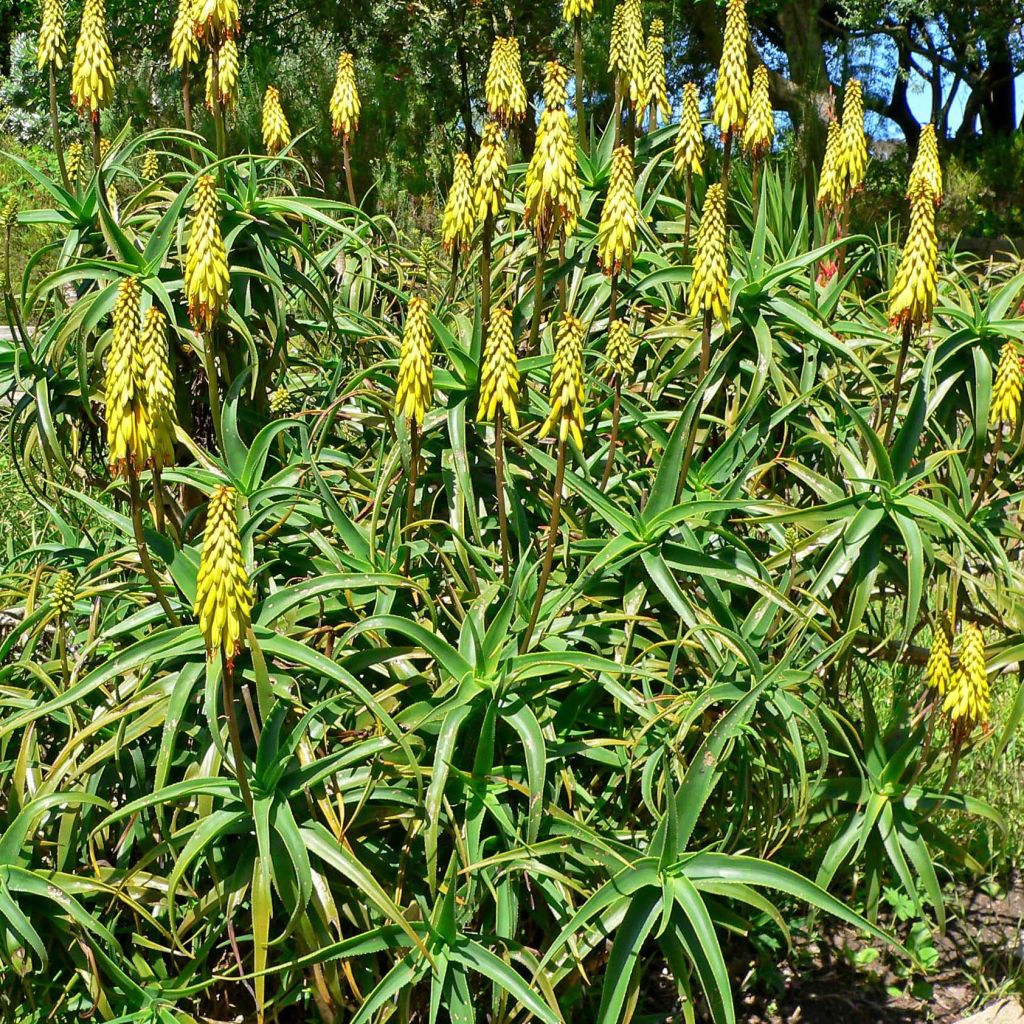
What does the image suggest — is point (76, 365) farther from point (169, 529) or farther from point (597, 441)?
point (597, 441)

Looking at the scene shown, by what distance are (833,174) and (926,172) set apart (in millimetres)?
668

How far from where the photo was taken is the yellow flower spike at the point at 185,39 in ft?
10.7

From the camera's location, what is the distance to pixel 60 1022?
2746 millimetres

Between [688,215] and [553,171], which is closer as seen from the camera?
[553,171]

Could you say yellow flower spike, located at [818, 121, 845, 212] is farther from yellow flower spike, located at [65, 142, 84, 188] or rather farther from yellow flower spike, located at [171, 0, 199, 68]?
yellow flower spike, located at [65, 142, 84, 188]

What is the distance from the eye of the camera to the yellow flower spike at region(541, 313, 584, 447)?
245 centimetres

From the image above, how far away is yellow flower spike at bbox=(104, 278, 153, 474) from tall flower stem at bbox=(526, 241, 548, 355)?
1.03 m

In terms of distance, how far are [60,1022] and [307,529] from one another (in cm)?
124

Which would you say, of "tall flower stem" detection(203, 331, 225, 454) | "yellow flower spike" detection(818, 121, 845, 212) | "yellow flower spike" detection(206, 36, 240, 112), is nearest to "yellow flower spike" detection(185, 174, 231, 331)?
"tall flower stem" detection(203, 331, 225, 454)

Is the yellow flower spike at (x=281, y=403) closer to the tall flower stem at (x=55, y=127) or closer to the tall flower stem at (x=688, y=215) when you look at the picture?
the tall flower stem at (x=55, y=127)

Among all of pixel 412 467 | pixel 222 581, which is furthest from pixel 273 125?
pixel 222 581

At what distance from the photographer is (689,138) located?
11.2 ft

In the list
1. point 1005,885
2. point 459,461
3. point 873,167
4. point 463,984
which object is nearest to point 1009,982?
point 1005,885

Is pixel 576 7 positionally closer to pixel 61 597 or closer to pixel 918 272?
pixel 918 272
